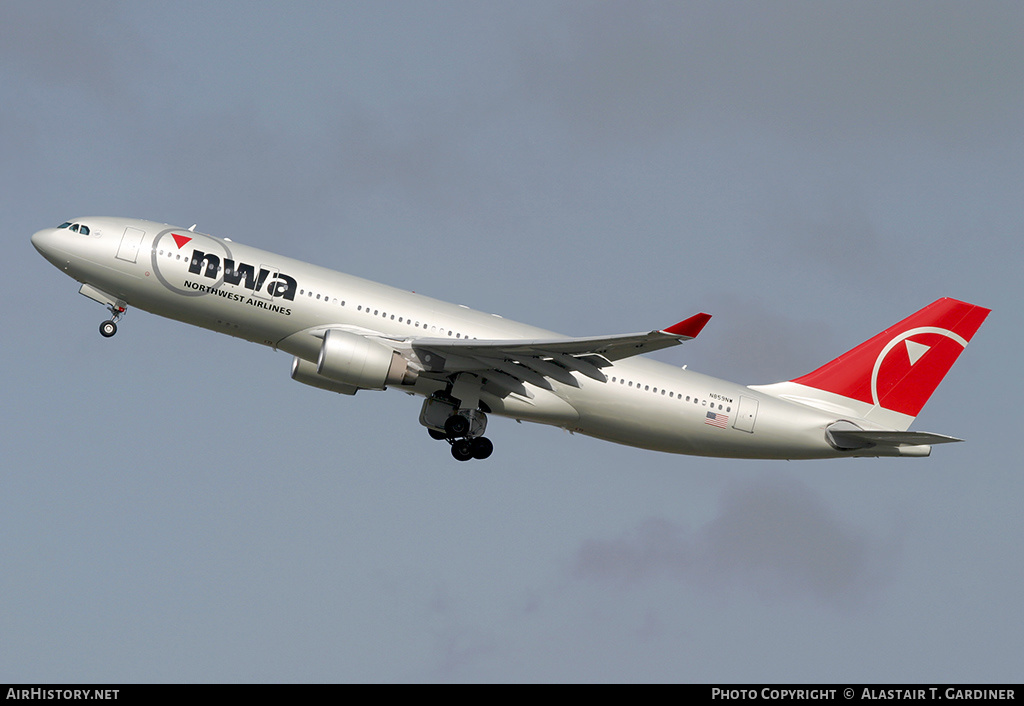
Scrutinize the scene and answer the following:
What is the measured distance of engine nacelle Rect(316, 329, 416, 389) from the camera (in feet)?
122

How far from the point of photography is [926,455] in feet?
139

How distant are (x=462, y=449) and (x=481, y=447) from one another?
26.5 inches

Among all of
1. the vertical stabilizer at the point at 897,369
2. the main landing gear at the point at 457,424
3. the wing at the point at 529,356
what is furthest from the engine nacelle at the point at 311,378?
the vertical stabilizer at the point at 897,369

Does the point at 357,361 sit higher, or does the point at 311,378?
the point at 311,378

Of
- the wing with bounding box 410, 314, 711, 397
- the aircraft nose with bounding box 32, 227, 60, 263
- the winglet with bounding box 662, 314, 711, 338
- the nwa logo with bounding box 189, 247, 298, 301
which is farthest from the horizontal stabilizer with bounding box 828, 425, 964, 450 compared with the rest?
the aircraft nose with bounding box 32, 227, 60, 263

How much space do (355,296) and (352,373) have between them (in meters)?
2.97

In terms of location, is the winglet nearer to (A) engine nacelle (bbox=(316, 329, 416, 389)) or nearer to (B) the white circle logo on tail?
(A) engine nacelle (bbox=(316, 329, 416, 389))

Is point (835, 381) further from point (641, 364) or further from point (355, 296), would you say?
point (355, 296)

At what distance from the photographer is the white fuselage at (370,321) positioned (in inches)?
1512

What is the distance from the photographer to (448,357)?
39.1 meters

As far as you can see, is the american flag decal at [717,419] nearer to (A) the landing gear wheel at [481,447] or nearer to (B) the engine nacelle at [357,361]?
(A) the landing gear wheel at [481,447]

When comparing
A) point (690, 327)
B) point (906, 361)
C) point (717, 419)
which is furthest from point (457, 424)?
point (906, 361)

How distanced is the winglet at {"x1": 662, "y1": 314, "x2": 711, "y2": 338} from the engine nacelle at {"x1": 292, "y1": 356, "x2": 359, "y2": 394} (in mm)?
12602

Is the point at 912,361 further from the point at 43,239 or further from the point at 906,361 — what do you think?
the point at 43,239
